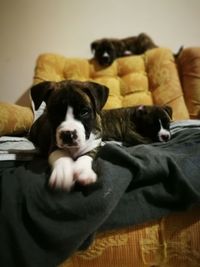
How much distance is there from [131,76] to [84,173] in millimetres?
1632

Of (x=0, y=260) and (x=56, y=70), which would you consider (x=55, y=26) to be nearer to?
(x=56, y=70)

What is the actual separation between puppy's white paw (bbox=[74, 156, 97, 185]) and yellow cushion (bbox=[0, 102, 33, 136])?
0.92 m

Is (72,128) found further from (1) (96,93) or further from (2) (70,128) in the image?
(1) (96,93)

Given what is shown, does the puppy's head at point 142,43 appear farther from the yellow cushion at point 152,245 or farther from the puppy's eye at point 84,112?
the yellow cushion at point 152,245

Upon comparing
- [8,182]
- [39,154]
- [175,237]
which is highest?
[8,182]

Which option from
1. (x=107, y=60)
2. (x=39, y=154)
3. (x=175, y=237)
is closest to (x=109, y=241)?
(x=175, y=237)

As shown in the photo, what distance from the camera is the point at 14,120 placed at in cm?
186

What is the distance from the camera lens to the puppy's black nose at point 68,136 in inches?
41.3

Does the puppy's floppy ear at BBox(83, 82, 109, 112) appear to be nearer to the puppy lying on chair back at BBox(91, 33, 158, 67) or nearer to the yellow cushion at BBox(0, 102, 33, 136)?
the yellow cushion at BBox(0, 102, 33, 136)

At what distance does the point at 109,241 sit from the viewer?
3.26 ft

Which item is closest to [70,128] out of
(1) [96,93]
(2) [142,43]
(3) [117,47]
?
(1) [96,93]

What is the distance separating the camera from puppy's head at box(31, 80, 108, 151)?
3.50ft

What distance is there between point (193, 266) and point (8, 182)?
2.29ft

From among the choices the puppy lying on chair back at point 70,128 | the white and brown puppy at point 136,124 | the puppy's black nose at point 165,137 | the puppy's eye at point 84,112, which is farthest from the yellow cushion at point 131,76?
the puppy's eye at point 84,112
